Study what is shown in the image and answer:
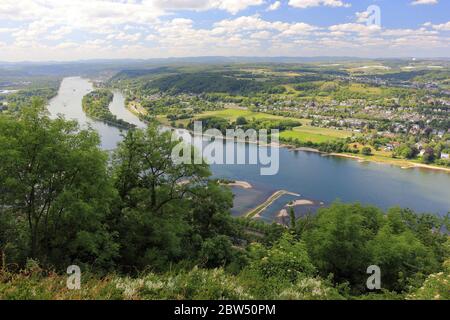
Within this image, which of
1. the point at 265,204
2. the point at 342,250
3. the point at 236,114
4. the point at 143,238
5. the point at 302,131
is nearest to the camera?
the point at 143,238

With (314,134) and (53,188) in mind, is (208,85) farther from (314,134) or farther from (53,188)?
(53,188)

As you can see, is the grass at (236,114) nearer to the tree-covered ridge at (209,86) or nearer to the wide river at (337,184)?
the wide river at (337,184)

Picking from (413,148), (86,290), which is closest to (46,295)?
(86,290)

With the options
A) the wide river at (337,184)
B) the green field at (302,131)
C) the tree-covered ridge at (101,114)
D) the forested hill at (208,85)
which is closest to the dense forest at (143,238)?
the wide river at (337,184)

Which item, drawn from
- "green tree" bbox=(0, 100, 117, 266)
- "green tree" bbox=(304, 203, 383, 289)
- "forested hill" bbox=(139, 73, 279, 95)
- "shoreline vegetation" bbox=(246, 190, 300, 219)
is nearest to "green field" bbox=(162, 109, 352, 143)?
"shoreline vegetation" bbox=(246, 190, 300, 219)

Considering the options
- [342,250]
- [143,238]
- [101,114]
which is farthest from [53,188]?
[101,114]

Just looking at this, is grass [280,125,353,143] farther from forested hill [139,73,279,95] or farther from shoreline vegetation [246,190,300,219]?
forested hill [139,73,279,95]
